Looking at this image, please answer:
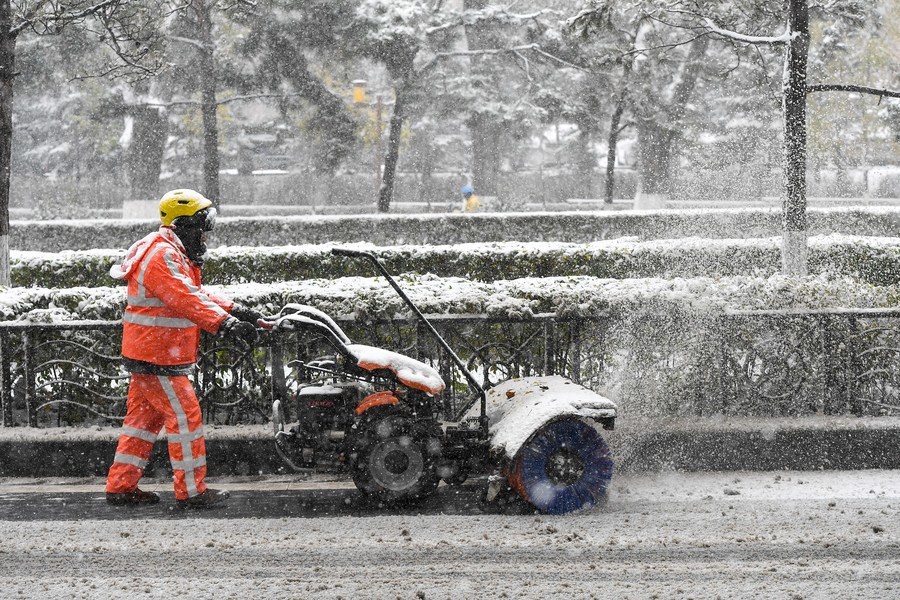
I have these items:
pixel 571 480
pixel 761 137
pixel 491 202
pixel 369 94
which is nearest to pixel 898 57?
pixel 761 137

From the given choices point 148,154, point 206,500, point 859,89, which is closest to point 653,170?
point 148,154

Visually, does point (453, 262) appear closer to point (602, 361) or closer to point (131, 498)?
point (602, 361)

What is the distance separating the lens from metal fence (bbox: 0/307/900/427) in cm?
693

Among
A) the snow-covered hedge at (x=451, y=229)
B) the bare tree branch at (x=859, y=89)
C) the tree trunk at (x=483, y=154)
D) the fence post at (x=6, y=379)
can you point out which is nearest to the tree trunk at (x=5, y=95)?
the fence post at (x=6, y=379)

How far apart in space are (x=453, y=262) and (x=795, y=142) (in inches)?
A: 180

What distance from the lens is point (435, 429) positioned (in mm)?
5773

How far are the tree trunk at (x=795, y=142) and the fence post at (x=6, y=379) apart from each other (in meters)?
7.34

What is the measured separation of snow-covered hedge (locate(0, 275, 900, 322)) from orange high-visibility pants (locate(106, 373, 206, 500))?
55.9 inches

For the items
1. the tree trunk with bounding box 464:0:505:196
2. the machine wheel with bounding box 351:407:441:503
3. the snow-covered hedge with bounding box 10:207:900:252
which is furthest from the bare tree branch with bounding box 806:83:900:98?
the tree trunk with bounding box 464:0:505:196

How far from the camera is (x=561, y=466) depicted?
5.71 m

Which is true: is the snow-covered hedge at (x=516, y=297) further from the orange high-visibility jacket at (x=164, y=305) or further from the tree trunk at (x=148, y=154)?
the tree trunk at (x=148, y=154)

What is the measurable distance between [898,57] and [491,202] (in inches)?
614

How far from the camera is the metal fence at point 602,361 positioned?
6.93m

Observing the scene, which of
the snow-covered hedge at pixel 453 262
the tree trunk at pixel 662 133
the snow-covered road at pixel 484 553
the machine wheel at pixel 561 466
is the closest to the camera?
the snow-covered road at pixel 484 553
